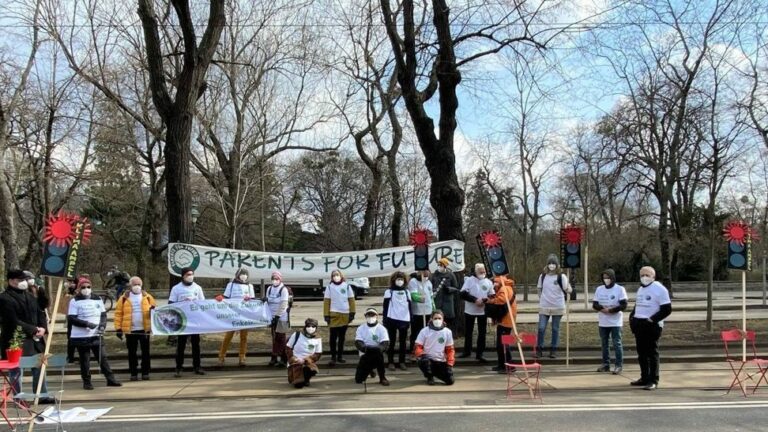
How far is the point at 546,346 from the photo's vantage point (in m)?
12.5

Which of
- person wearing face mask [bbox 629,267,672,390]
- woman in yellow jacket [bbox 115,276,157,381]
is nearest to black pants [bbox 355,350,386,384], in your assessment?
woman in yellow jacket [bbox 115,276,157,381]

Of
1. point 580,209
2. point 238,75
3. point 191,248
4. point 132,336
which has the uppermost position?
point 238,75

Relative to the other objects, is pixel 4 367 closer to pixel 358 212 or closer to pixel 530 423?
pixel 530 423

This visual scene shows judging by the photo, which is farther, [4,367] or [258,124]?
[258,124]

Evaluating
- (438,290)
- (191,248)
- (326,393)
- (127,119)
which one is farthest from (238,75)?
(326,393)

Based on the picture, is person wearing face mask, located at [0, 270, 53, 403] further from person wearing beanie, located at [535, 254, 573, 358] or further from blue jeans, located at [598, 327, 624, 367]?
blue jeans, located at [598, 327, 624, 367]

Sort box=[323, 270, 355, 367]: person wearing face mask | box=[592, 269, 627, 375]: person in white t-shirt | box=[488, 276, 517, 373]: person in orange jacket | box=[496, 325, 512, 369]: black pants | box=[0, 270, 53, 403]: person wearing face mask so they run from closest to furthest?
box=[0, 270, 53, 403]: person wearing face mask < box=[592, 269, 627, 375]: person in white t-shirt < box=[488, 276, 517, 373]: person in orange jacket < box=[496, 325, 512, 369]: black pants < box=[323, 270, 355, 367]: person wearing face mask

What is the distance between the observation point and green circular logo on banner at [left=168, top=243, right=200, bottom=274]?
1270 cm

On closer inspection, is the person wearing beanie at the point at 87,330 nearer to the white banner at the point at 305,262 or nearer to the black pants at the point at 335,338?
the white banner at the point at 305,262

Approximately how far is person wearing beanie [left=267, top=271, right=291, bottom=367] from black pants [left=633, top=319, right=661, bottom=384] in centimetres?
610

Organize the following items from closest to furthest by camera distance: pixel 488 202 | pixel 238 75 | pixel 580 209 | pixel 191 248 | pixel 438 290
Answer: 1. pixel 438 290
2. pixel 191 248
3. pixel 238 75
4. pixel 580 209
5. pixel 488 202

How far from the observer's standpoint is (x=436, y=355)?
962 cm

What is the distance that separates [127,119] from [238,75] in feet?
20.7

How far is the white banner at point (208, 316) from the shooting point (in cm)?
1104
